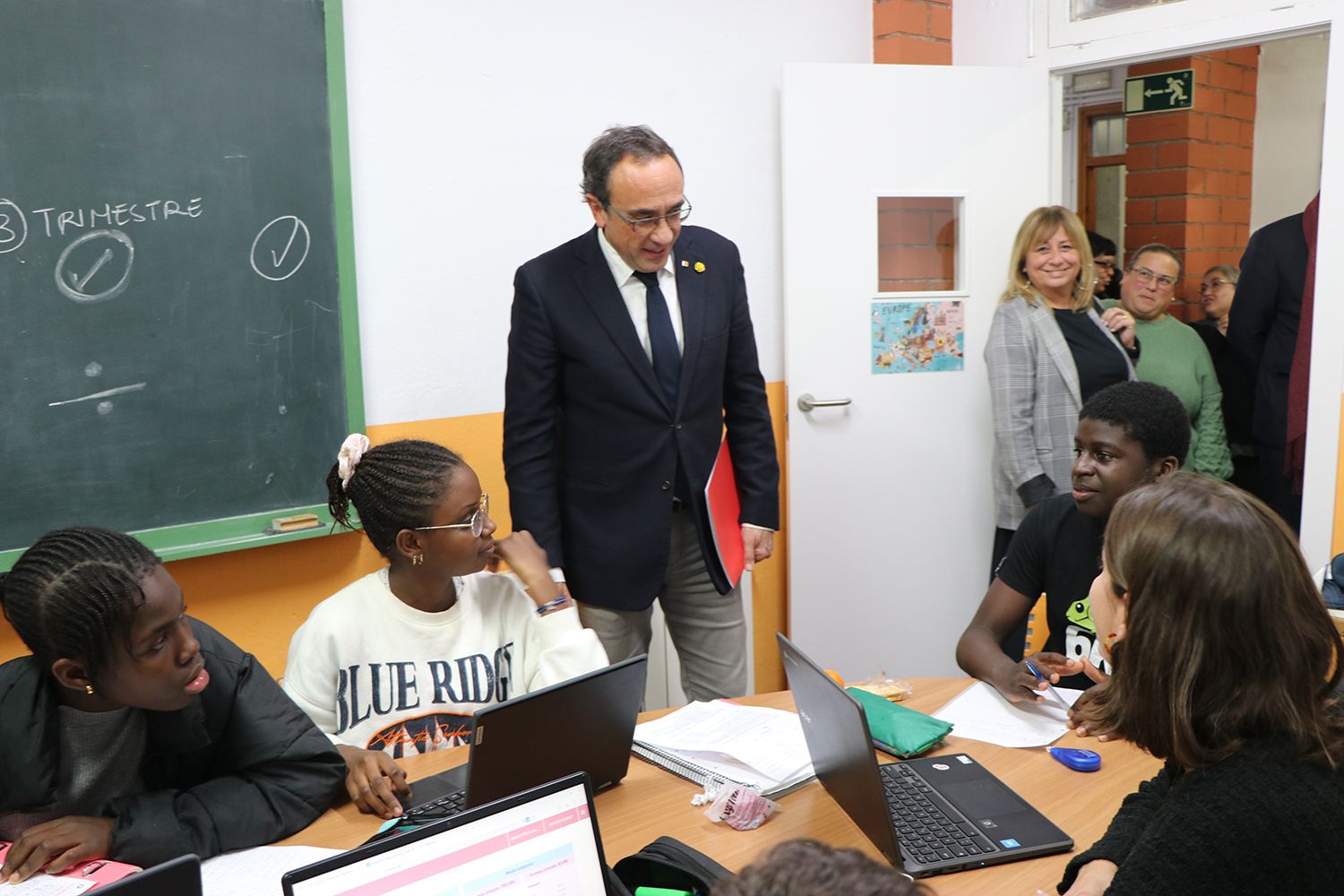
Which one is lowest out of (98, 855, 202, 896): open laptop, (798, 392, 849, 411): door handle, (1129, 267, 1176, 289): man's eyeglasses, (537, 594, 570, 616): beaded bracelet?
(537, 594, 570, 616): beaded bracelet

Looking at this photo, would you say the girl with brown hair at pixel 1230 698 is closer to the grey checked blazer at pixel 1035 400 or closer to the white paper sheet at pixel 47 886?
the white paper sheet at pixel 47 886

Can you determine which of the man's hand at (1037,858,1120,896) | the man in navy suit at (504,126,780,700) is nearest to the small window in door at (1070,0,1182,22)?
the man in navy suit at (504,126,780,700)

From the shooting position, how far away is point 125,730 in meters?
1.50

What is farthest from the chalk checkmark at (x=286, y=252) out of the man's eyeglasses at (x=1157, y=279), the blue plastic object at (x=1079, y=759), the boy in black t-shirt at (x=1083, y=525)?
the man's eyeglasses at (x=1157, y=279)

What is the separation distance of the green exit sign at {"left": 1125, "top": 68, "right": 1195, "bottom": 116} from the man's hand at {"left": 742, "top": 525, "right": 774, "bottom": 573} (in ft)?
11.3

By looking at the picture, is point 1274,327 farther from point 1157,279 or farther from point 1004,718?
point 1004,718

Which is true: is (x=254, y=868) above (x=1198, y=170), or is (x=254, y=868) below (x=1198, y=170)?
below

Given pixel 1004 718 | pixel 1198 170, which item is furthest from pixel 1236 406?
pixel 1004 718

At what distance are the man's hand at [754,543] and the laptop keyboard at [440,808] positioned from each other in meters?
1.15

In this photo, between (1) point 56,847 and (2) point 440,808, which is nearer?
(1) point 56,847

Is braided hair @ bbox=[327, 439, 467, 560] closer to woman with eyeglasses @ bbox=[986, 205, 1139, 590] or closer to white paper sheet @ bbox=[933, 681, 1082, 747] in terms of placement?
white paper sheet @ bbox=[933, 681, 1082, 747]

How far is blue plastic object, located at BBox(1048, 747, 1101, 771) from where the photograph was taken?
64.9 inches

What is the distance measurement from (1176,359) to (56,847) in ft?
11.0

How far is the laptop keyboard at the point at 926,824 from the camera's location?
140cm
